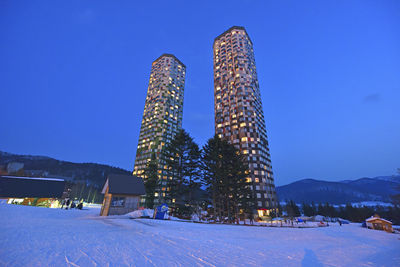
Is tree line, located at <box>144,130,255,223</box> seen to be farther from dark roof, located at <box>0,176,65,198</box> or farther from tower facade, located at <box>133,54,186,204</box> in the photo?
tower facade, located at <box>133,54,186,204</box>

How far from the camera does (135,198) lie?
25.7m

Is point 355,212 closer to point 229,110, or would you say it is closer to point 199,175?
point 229,110

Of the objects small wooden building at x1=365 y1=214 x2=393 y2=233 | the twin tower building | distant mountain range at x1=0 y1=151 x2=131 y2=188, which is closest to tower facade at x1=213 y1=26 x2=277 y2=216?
the twin tower building

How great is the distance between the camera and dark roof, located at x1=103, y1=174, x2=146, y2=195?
24578 millimetres

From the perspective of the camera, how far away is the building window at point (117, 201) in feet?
79.3

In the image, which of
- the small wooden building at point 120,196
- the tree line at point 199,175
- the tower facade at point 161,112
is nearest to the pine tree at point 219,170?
the tree line at point 199,175

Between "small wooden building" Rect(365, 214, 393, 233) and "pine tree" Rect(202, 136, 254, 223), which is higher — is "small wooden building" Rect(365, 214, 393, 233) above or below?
below

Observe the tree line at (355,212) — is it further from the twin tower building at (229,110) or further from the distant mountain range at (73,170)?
the distant mountain range at (73,170)

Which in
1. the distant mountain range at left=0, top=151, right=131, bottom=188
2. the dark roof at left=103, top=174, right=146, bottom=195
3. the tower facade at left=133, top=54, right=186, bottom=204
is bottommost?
the dark roof at left=103, top=174, right=146, bottom=195

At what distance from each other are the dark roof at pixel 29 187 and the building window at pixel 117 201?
91.9ft

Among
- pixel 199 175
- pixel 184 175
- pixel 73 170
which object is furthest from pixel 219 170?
pixel 73 170

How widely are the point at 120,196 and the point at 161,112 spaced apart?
74942 millimetres

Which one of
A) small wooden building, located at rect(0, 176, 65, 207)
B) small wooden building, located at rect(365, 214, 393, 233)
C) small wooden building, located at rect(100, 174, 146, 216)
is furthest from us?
small wooden building, located at rect(0, 176, 65, 207)

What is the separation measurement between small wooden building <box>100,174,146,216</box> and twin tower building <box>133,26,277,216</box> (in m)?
21.3
